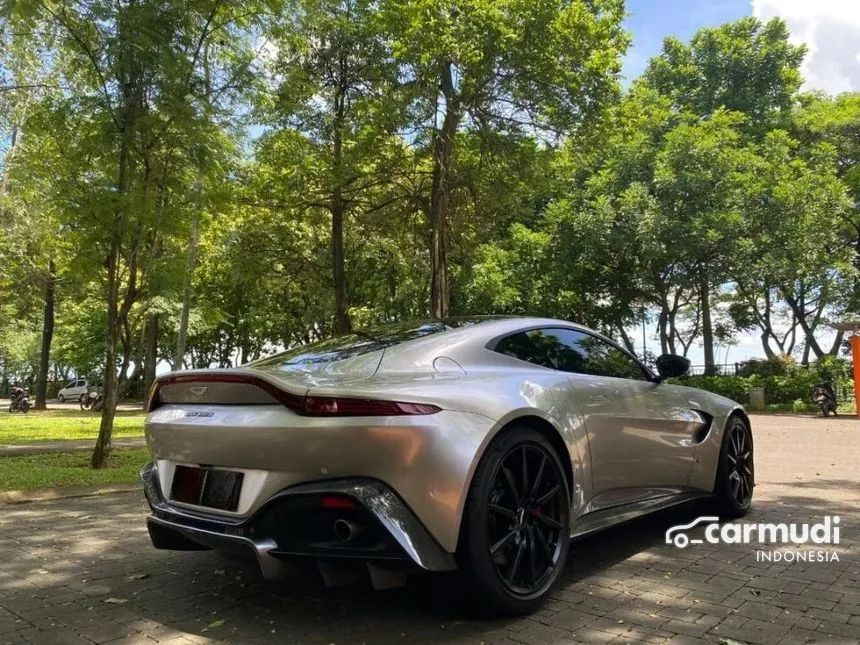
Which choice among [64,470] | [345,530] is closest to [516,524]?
[345,530]

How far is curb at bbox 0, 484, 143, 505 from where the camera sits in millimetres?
6273

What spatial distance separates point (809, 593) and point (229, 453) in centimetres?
294

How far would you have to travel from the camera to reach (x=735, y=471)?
5.12 meters

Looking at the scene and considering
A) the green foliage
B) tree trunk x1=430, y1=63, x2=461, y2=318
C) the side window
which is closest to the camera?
the side window

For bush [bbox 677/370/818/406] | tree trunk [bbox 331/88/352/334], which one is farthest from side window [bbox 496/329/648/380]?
bush [bbox 677/370/818/406]

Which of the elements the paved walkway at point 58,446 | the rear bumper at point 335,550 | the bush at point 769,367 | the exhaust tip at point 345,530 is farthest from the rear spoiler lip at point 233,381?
the bush at point 769,367

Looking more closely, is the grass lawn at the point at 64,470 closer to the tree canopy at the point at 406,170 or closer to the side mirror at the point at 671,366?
the tree canopy at the point at 406,170

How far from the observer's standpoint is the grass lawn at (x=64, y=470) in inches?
276

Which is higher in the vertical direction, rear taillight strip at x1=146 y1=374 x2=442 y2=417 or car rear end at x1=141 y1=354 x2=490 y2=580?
rear taillight strip at x1=146 y1=374 x2=442 y2=417

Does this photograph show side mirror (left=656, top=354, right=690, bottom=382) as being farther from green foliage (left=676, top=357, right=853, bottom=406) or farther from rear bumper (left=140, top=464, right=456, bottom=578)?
green foliage (left=676, top=357, right=853, bottom=406)

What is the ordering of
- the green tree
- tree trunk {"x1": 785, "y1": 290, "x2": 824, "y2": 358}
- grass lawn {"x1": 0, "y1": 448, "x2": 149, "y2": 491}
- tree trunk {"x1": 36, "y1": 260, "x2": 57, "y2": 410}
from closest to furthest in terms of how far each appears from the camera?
grass lawn {"x1": 0, "y1": 448, "x2": 149, "y2": 491} < the green tree < tree trunk {"x1": 36, "y1": 260, "x2": 57, "y2": 410} < tree trunk {"x1": 785, "y1": 290, "x2": 824, "y2": 358}

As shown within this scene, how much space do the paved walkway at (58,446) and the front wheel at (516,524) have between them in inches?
358

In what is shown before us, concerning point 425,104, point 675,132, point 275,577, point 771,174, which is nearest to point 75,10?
point 425,104

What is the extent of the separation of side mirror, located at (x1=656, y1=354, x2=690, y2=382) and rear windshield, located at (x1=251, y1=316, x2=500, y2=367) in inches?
57.8
